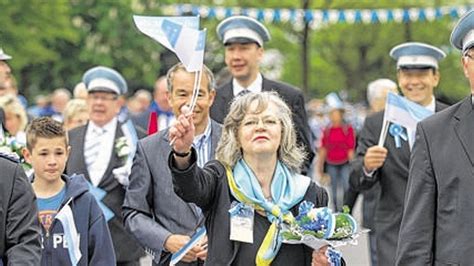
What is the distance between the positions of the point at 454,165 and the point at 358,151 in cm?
414

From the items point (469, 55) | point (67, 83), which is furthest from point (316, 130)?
point (469, 55)

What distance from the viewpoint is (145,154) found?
6770mm

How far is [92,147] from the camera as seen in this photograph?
9.09m

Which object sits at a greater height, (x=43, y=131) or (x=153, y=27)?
(x=153, y=27)

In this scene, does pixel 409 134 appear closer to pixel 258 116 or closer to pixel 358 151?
pixel 358 151

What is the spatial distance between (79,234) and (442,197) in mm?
2380

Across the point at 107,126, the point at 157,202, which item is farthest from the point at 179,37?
the point at 107,126

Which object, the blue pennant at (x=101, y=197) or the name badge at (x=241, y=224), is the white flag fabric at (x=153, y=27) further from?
the blue pennant at (x=101, y=197)

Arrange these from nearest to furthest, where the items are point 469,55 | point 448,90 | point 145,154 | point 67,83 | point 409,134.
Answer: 1. point 469,55
2. point 145,154
3. point 409,134
4. point 67,83
5. point 448,90

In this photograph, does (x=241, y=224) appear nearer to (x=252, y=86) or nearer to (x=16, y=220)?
(x=16, y=220)

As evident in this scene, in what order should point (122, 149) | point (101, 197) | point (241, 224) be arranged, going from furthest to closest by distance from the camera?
point (122, 149) → point (101, 197) → point (241, 224)

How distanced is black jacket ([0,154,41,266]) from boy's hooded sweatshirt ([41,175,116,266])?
137 centimetres

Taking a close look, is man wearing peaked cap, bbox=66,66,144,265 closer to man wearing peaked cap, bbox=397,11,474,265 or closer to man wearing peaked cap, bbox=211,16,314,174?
man wearing peaked cap, bbox=211,16,314,174

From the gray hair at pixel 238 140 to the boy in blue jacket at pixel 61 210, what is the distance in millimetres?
1356
